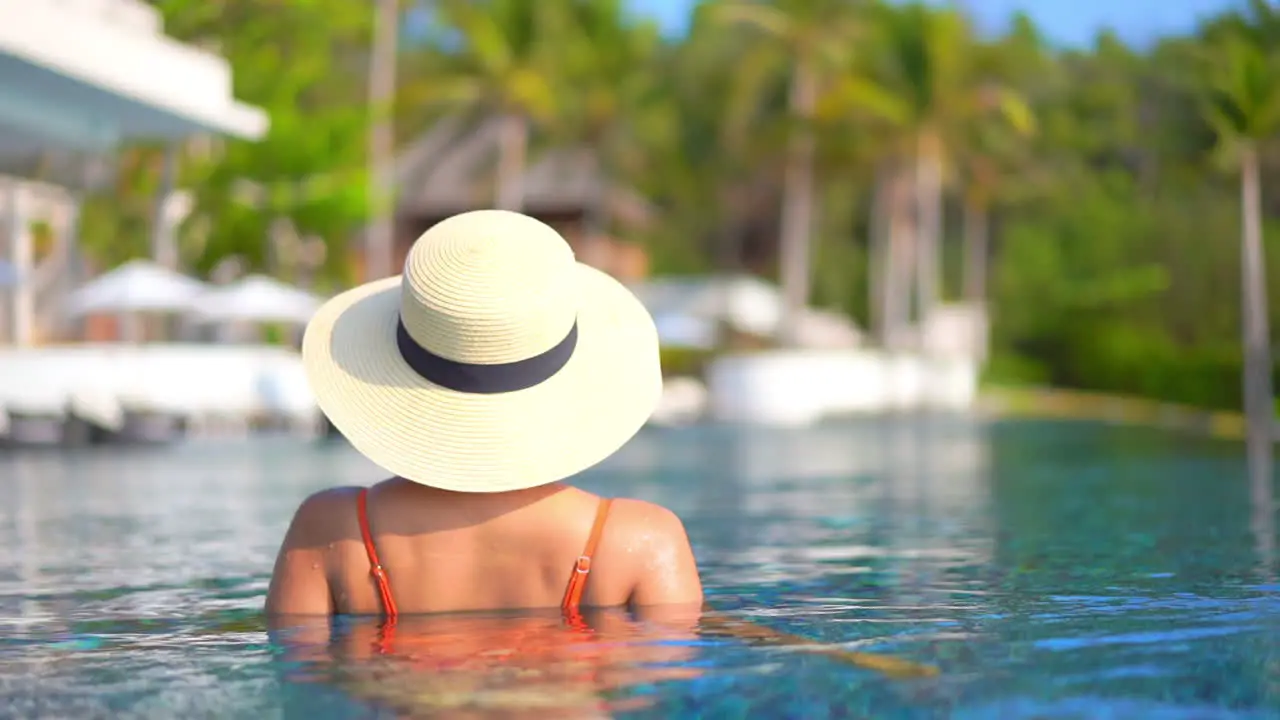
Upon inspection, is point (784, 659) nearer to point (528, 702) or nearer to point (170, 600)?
point (528, 702)

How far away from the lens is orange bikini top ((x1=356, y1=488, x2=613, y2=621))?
4500 millimetres

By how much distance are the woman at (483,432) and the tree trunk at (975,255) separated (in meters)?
58.3

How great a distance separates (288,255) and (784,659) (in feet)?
135

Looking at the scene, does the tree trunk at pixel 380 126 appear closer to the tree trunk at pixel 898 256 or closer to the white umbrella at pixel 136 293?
the white umbrella at pixel 136 293

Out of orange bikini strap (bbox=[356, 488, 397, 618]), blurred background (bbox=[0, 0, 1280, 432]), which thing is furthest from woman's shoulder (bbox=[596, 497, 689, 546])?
blurred background (bbox=[0, 0, 1280, 432])

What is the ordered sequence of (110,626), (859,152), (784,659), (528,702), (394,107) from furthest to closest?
(859,152) → (394,107) → (110,626) → (784,659) → (528,702)

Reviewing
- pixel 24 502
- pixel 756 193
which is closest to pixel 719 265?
pixel 756 193

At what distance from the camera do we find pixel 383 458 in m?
4.25

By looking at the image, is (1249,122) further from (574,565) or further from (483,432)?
(483,432)

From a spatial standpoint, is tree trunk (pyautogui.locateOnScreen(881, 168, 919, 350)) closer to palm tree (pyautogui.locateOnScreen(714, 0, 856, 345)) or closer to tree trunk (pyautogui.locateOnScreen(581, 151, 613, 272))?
palm tree (pyautogui.locateOnScreen(714, 0, 856, 345))

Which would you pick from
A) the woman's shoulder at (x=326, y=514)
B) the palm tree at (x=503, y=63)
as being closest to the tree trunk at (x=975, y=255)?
the palm tree at (x=503, y=63)

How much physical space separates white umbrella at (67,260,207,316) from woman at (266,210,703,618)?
2355 centimetres

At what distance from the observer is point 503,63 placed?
4762 centimetres

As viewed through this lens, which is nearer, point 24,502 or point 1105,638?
point 1105,638
